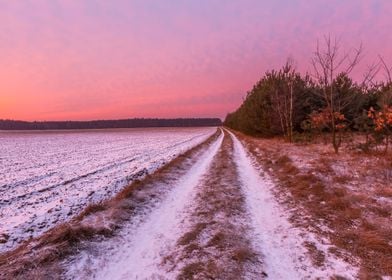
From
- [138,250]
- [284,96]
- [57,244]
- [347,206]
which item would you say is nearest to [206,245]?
[138,250]

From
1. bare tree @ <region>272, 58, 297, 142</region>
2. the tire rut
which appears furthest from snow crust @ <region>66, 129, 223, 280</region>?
bare tree @ <region>272, 58, 297, 142</region>

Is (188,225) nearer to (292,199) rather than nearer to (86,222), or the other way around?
(86,222)

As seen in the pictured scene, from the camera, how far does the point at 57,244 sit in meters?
5.15

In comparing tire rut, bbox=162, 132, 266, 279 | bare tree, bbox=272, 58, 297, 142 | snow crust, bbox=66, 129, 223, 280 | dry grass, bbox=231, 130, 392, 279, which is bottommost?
snow crust, bbox=66, 129, 223, 280

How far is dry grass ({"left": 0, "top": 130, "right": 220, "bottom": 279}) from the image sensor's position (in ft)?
14.2

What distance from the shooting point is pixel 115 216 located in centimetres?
666

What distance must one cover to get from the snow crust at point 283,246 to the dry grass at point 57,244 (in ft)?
11.1

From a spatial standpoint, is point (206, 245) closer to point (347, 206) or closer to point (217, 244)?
point (217, 244)

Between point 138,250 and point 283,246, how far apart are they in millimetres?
2814

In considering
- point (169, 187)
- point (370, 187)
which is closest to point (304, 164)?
point (370, 187)

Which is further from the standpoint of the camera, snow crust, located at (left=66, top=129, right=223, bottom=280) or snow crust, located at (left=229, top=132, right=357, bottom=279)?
snow crust, located at (left=66, top=129, right=223, bottom=280)

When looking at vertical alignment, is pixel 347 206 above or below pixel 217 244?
above

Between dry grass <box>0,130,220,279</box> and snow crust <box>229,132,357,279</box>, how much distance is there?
11.1 ft

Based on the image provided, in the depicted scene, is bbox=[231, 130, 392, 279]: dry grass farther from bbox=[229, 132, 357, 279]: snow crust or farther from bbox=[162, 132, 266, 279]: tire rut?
bbox=[162, 132, 266, 279]: tire rut
